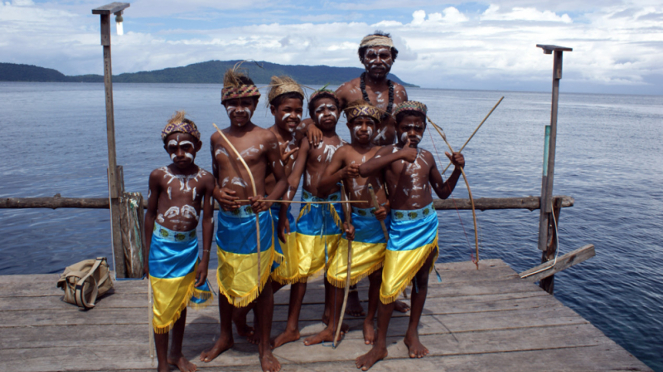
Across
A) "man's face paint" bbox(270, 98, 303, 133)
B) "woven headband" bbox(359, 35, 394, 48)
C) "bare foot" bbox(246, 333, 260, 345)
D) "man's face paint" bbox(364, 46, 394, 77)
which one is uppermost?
"woven headband" bbox(359, 35, 394, 48)

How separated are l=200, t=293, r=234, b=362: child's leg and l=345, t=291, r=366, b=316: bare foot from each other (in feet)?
4.16

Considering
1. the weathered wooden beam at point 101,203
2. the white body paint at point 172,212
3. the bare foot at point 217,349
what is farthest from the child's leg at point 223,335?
the weathered wooden beam at point 101,203

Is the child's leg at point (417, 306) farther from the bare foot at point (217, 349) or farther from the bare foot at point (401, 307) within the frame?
the bare foot at point (217, 349)

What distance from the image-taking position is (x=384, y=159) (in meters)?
3.46

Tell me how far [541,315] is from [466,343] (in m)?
1.06

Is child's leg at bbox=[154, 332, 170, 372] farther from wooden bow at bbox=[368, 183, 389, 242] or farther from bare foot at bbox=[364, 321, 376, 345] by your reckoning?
wooden bow at bbox=[368, 183, 389, 242]

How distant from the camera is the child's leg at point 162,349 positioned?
3.46 metres

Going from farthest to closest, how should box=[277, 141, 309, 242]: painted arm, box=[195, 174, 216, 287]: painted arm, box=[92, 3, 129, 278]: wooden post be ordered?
1. box=[92, 3, 129, 278]: wooden post
2. box=[277, 141, 309, 242]: painted arm
3. box=[195, 174, 216, 287]: painted arm

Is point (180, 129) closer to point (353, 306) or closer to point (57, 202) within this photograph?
point (353, 306)

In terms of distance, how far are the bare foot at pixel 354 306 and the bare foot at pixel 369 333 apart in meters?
0.47

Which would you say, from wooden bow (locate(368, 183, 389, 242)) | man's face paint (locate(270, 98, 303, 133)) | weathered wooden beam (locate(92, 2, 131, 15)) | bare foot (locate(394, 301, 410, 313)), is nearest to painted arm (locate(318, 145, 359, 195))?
wooden bow (locate(368, 183, 389, 242))

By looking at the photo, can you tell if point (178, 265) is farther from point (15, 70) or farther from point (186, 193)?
point (15, 70)

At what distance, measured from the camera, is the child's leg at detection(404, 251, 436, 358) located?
385 cm

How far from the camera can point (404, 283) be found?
372 centimetres
